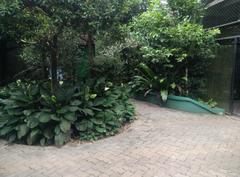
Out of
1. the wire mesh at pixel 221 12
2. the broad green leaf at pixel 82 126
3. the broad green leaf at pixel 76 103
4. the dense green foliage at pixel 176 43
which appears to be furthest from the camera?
the wire mesh at pixel 221 12

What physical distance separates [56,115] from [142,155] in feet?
6.29

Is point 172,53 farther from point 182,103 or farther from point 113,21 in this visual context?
point 113,21

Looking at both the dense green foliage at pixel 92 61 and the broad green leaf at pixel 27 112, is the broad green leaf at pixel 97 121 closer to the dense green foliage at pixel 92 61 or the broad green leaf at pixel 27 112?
the dense green foliage at pixel 92 61

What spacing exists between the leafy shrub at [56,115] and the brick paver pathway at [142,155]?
0.24 metres

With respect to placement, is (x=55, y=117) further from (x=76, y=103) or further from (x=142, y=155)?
(x=142, y=155)

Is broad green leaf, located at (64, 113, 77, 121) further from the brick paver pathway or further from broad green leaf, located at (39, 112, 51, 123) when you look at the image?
the brick paver pathway

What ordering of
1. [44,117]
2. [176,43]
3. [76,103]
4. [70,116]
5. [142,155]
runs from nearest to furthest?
[142,155] → [44,117] → [70,116] → [76,103] → [176,43]

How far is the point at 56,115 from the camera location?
550cm

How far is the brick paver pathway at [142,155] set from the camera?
13.3ft

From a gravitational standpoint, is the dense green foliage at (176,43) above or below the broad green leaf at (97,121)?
above

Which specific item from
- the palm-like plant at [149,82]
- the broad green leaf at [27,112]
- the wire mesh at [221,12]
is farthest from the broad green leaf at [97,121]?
the wire mesh at [221,12]

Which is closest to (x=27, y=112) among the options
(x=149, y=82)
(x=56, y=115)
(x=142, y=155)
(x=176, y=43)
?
(x=56, y=115)

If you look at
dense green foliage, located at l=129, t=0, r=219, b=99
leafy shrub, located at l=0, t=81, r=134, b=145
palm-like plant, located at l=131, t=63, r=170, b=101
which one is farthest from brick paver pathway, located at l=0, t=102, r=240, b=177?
dense green foliage, located at l=129, t=0, r=219, b=99

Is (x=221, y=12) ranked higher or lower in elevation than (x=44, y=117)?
higher
